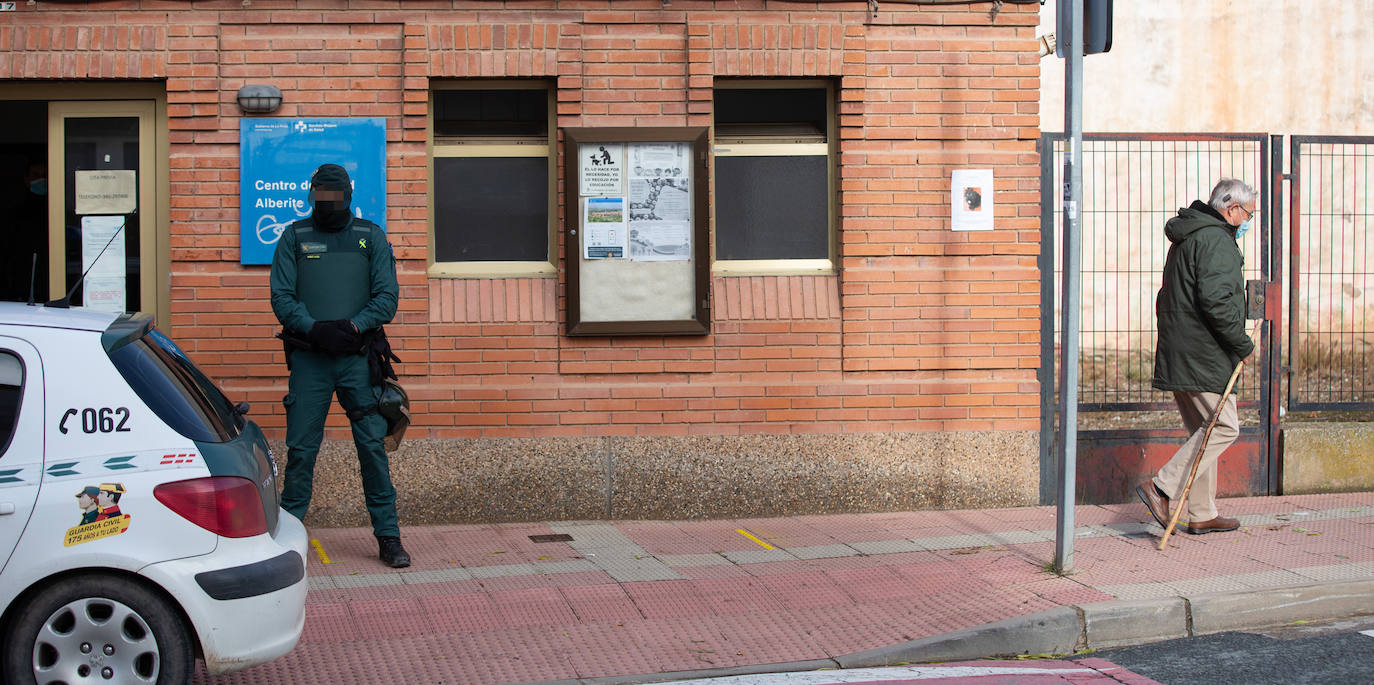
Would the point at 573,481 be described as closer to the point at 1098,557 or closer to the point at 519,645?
the point at 519,645

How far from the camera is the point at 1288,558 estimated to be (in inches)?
257

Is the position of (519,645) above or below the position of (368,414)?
below

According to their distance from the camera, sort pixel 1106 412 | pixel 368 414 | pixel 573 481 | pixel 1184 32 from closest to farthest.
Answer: pixel 368 414 → pixel 573 481 → pixel 1106 412 → pixel 1184 32

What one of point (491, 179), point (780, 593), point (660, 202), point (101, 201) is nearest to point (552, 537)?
point (780, 593)

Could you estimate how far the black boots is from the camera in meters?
6.54

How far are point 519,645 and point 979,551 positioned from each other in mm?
2780

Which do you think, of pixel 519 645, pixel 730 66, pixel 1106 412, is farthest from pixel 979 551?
pixel 730 66

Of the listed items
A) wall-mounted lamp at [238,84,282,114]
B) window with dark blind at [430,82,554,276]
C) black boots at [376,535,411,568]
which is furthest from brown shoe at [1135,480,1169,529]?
wall-mounted lamp at [238,84,282,114]

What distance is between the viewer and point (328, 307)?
6.31 m

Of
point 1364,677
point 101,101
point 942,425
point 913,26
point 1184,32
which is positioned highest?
point 1184,32

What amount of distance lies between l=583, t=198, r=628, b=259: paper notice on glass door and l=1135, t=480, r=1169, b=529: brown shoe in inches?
135

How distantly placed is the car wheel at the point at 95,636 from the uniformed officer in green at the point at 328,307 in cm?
231

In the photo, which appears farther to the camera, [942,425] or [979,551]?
[942,425]

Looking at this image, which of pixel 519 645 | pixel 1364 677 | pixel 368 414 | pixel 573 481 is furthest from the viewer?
pixel 573 481
